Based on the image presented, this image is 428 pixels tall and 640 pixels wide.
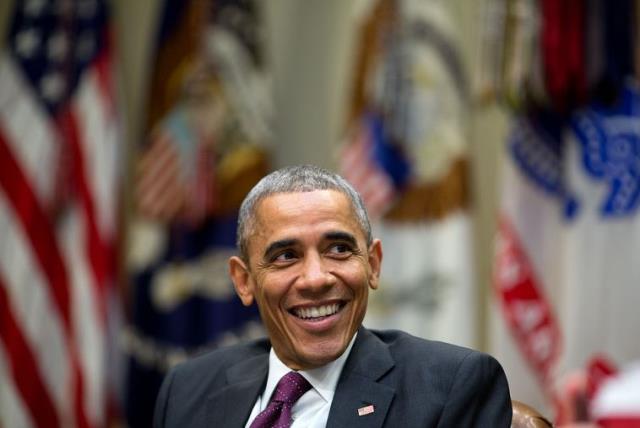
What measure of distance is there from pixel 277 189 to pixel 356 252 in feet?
0.65

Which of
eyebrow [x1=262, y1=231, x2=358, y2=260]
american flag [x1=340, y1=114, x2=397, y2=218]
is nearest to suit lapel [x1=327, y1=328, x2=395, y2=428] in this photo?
eyebrow [x1=262, y1=231, x2=358, y2=260]

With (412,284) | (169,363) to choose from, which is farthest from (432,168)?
(169,363)

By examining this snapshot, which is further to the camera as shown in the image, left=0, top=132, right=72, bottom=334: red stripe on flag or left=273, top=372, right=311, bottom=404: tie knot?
left=0, top=132, right=72, bottom=334: red stripe on flag

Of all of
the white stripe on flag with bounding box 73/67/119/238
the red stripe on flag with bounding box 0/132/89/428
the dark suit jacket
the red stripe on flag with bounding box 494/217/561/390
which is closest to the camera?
the dark suit jacket

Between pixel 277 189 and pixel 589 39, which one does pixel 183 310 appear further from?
pixel 277 189

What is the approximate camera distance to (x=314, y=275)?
192cm

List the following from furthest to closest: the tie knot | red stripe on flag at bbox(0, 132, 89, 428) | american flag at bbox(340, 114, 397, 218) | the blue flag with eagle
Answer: red stripe on flag at bbox(0, 132, 89, 428)
the blue flag with eagle
american flag at bbox(340, 114, 397, 218)
the tie knot

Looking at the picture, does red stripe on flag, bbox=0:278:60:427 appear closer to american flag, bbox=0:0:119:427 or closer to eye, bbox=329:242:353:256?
american flag, bbox=0:0:119:427

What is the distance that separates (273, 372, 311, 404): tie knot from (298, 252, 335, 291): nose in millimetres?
202

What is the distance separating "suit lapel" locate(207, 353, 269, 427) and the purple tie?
0.08 m

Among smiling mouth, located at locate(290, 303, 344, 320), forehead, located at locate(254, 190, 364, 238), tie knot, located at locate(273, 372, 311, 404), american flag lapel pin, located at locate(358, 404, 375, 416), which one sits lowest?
american flag lapel pin, located at locate(358, 404, 375, 416)

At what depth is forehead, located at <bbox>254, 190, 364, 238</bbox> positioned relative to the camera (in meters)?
1.93

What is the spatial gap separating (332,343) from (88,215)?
116 inches

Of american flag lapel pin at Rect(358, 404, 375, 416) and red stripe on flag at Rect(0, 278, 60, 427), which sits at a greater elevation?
american flag lapel pin at Rect(358, 404, 375, 416)
